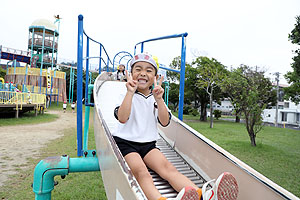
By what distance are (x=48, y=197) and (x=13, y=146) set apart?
17.4ft

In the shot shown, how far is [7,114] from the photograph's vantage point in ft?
43.0

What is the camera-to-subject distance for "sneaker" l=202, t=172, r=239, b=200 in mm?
1232

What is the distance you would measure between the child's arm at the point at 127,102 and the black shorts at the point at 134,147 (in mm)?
219

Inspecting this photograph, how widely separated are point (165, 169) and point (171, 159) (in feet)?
2.20

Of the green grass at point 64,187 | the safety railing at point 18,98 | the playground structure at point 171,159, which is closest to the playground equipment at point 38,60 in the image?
the safety railing at point 18,98

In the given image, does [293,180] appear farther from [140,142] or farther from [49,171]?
[49,171]

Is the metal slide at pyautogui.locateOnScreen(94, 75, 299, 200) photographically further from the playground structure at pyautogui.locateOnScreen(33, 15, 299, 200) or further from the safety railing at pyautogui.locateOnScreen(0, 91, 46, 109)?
the safety railing at pyautogui.locateOnScreen(0, 91, 46, 109)

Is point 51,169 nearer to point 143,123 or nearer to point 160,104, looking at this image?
point 143,123

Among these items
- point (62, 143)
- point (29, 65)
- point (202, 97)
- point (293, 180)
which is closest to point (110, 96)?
point (62, 143)

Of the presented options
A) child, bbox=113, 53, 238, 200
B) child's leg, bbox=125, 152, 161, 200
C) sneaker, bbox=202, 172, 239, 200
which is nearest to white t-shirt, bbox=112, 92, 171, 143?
child, bbox=113, 53, 238, 200

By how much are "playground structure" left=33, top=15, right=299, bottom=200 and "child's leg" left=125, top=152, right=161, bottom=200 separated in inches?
8.3

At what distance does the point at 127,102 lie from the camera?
6.12 feet

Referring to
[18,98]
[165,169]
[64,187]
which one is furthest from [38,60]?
[165,169]

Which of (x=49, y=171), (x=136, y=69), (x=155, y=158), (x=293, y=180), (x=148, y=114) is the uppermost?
(x=136, y=69)
